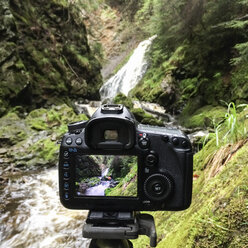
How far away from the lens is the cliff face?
8.50 meters

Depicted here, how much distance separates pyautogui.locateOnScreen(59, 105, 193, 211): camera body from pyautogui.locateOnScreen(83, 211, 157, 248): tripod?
45 millimetres

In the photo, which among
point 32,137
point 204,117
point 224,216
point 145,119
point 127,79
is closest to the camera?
point 224,216

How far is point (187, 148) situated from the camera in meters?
1.14

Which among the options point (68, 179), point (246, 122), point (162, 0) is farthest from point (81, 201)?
point (162, 0)


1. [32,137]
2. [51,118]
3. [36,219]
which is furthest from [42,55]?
[36,219]

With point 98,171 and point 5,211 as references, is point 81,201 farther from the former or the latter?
point 5,211

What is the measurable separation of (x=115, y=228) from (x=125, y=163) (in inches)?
12.0

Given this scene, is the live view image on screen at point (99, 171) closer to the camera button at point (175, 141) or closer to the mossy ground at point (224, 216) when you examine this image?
the camera button at point (175, 141)

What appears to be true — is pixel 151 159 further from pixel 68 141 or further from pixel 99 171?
pixel 68 141

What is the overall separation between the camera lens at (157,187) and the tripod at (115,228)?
13cm

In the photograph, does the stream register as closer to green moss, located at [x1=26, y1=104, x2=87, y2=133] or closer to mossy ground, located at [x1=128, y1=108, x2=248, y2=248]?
green moss, located at [x1=26, y1=104, x2=87, y2=133]

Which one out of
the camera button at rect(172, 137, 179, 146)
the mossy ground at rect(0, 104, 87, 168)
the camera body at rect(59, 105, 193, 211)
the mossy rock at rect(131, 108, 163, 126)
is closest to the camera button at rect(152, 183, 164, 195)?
the camera body at rect(59, 105, 193, 211)

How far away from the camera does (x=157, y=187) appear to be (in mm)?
1114

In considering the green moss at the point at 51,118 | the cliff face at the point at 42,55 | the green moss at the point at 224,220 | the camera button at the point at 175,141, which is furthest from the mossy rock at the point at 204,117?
the camera button at the point at 175,141
